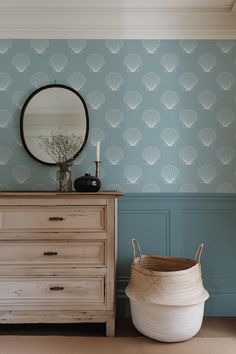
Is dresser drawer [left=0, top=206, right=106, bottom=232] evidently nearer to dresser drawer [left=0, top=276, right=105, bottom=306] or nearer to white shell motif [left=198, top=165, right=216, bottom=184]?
dresser drawer [left=0, top=276, right=105, bottom=306]

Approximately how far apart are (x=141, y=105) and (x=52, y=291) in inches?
60.2

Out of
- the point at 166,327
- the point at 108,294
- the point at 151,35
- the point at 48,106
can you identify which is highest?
the point at 151,35

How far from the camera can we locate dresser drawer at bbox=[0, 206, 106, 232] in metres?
2.06

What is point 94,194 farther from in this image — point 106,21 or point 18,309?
point 106,21

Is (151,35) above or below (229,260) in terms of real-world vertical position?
above

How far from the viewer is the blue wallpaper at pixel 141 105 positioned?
2.54 metres

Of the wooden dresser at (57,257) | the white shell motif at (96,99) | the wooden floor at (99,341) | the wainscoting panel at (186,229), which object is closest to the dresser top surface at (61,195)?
the wooden dresser at (57,257)

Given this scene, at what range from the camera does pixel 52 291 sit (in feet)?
6.73

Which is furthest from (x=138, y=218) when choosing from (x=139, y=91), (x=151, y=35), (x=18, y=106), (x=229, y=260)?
(x=151, y=35)

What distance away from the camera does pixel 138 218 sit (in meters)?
2.54

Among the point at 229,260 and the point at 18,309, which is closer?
the point at 18,309

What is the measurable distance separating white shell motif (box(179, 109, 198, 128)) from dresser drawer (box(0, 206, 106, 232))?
1056 millimetres

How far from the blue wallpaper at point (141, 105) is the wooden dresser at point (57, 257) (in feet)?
1.71

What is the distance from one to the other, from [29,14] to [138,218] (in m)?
1.83
